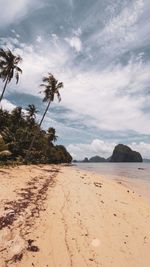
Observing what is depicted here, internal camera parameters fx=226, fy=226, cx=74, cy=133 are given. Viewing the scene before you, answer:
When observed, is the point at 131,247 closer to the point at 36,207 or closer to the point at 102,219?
the point at 102,219

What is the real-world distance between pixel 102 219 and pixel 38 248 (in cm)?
334

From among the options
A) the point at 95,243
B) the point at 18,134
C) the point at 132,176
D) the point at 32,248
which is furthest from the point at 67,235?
the point at 132,176

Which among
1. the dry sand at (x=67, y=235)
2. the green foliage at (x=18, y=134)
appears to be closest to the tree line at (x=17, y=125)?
the green foliage at (x=18, y=134)

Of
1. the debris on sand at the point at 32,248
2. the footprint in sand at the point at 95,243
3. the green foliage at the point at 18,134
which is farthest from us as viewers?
the green foliage at the point at 18,134

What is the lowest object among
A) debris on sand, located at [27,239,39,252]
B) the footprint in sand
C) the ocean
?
debris on sand, located at [27,239,39,252]

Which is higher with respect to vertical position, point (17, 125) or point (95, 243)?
point (17, 125)

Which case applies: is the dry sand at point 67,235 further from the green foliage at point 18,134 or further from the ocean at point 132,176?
the green foliage at point 18,134

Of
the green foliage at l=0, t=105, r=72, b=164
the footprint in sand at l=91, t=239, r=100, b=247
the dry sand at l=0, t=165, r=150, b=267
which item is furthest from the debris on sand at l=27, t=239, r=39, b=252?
the green foliage at l=0, t=105, r=72, b=164

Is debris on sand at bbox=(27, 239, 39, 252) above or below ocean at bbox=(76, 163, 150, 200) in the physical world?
below

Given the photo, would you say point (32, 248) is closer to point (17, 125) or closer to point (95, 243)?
point (95, 243)

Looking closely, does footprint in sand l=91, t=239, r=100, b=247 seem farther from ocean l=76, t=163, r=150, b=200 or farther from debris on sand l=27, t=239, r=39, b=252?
ocean l=76, t=163, r=150, b=200

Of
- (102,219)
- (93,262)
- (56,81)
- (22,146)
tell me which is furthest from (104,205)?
(22,146)

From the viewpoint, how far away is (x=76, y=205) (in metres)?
9.32

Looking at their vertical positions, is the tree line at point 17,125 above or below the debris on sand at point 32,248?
above
